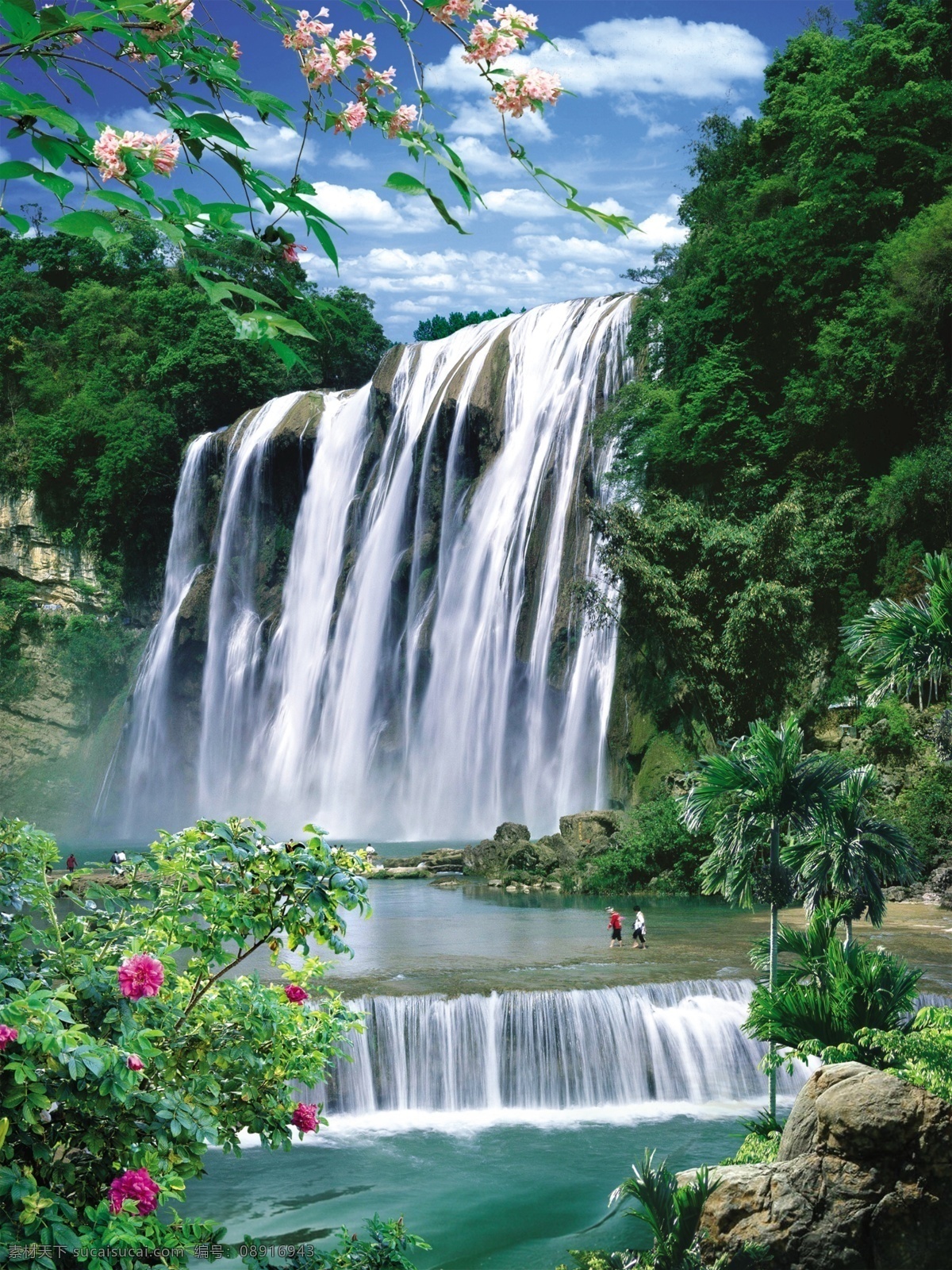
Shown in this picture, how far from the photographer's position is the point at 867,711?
2458 centimetres

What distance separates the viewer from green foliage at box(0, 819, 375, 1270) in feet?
10.9

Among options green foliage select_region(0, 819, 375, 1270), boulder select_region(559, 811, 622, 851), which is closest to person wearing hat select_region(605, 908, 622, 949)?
boulder select_region(559, 811, 622, 851)

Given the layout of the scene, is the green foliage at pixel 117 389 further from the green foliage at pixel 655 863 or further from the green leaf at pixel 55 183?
the green leaf at pixel 55 183

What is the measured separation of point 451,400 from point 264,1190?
28197 millimetres

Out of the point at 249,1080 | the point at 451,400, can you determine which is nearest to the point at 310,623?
the point at 451,400

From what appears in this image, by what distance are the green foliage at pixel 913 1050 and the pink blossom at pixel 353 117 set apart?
838 centimetres

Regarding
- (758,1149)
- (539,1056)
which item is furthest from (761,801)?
(539,1056)

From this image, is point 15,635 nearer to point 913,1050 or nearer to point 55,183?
point 913,1050

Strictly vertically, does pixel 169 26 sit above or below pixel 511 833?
above

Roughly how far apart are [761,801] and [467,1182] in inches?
196

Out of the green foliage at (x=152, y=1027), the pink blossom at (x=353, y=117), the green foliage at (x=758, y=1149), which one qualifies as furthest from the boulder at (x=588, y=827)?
the pink blossom at (x=353, y=117)

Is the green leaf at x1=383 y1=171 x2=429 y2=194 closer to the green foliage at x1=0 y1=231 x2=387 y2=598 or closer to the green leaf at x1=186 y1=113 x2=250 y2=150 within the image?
the green leaf at x1=186 y1=113 x2=250 y2=150

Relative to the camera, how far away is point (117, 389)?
5206 cm

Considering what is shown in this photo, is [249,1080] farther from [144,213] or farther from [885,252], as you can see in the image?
[885,252]
